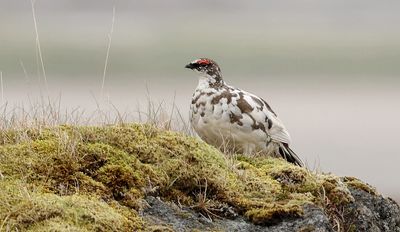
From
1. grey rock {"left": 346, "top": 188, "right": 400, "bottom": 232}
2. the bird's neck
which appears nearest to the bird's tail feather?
the bird's neck

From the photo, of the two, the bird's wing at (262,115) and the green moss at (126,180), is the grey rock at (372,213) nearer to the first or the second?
the green moss at (126,180)

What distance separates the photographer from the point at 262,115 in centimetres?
981

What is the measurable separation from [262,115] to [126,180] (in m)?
2.93

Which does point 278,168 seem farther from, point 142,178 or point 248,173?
point 142,178

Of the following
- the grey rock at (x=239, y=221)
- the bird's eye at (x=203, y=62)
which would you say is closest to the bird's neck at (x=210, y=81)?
the bird's eye at (x=203, y=62)

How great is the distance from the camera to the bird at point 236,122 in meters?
9.49

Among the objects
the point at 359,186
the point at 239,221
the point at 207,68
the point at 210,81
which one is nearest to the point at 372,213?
the point at 359,186

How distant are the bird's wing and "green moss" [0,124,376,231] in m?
1.81

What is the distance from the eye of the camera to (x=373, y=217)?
7.67m

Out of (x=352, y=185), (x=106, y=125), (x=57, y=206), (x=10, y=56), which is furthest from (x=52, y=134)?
(x=10, y=56)

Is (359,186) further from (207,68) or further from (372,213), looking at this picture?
(207,68)

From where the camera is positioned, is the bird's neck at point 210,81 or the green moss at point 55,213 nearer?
the green moss at point 55,213

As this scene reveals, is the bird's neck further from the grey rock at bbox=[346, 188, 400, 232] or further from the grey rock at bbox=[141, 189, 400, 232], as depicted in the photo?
the grey rock at bbox=[141, 189, 400, 232]

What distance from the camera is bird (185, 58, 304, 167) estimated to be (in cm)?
949
